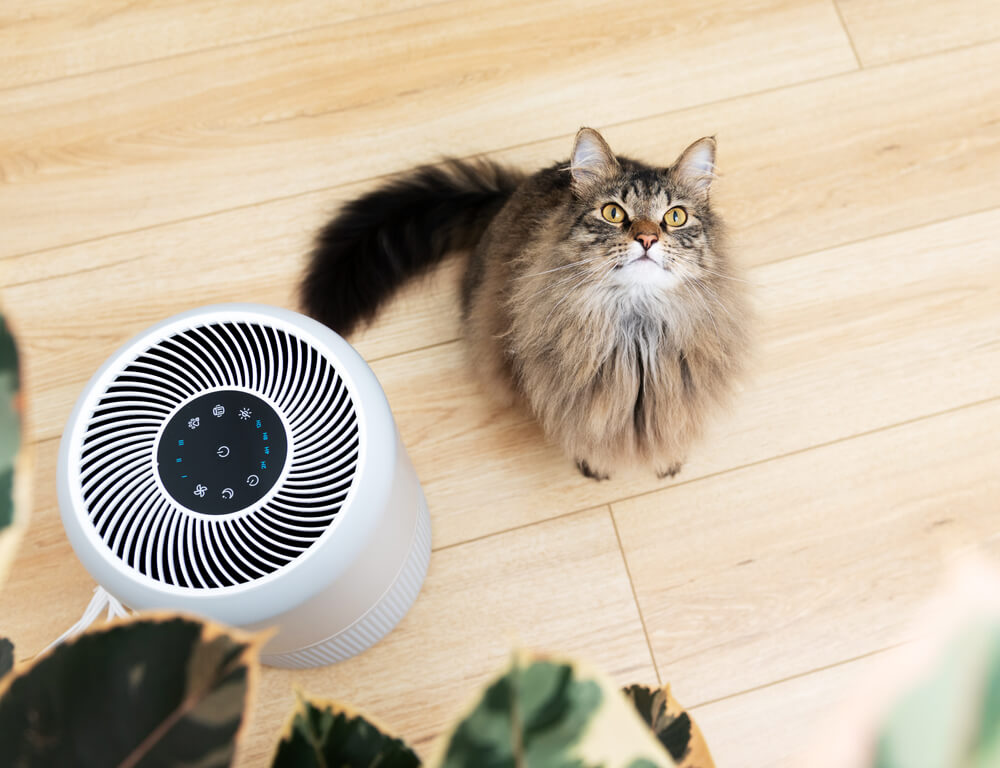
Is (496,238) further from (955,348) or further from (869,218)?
(955,348)

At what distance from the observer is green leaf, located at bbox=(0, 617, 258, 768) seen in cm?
27

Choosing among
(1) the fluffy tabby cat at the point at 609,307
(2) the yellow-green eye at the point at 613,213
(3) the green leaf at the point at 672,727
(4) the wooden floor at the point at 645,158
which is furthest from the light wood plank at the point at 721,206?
(3) the green leaf at the point at 672,727

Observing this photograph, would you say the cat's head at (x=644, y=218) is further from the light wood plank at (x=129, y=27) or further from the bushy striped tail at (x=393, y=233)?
the light wood plank at (x=129, y=27)

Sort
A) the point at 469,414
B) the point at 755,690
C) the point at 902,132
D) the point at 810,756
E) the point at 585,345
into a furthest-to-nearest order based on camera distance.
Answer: the point at 902,132, the point at 469,414, the point at 755,690, the point at 585,345, the point at 810,756

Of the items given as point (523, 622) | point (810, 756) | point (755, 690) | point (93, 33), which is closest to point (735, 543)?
point (755, 690)

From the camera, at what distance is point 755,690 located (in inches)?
40.2

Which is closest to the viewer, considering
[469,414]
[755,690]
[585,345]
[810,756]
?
[810,756]

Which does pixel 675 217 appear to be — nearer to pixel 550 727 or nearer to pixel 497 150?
pixel 497 150

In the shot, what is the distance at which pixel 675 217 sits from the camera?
2.78 ft

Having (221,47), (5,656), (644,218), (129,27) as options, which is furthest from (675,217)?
(129,27)

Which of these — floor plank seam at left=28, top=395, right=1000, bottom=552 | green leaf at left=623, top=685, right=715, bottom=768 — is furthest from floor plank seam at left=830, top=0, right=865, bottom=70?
green leaf at left=623, top=685, right=715, bottom=768

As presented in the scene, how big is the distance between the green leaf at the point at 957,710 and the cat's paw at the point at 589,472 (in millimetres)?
857

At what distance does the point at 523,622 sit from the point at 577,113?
2.80 feet

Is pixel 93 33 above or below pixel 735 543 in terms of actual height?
above
